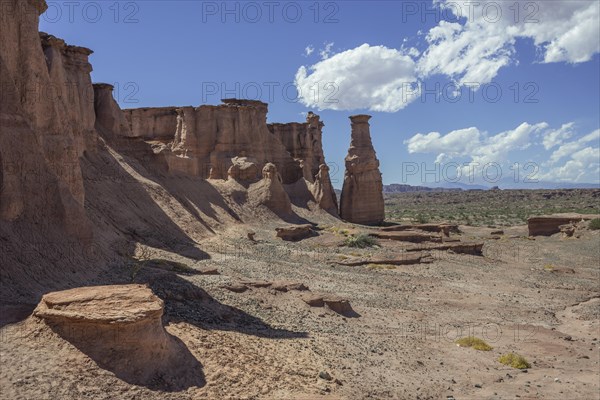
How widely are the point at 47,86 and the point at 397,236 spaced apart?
82.5 feet

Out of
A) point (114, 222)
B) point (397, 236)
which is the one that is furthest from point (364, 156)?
point (114, 222)

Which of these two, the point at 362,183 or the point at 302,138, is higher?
the point at 302,138

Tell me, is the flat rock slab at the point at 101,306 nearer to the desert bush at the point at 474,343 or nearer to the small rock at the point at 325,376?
the small rock at the point at 325,376

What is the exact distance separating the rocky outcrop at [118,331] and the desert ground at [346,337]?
0.16 meters

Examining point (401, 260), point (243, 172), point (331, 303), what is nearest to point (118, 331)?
point (331, 303)

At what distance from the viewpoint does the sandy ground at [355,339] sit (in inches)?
316

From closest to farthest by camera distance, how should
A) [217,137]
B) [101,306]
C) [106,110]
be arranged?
[101,306]
[106,110]
[217,137]

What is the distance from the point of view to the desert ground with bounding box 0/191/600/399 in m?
8.09

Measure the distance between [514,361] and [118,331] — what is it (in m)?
9.21

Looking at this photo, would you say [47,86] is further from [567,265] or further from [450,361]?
[567,265]

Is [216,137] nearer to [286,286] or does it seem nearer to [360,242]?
[360,242]

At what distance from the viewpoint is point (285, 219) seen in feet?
140

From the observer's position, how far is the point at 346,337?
13.0 meters

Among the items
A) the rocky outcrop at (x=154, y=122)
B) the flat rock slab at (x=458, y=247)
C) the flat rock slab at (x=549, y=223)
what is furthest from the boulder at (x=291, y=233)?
the rocky outcrop at (x=154, y=122)
